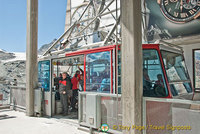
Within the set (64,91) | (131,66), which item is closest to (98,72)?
(131,66)

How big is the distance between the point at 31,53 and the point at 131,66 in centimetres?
461

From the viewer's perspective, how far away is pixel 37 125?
5445 millimetres

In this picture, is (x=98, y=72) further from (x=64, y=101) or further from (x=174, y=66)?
(x=64, y=101)

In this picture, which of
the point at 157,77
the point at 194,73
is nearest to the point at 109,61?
the point at 157,77

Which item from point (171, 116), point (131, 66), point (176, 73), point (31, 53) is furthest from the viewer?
point (31, 53)

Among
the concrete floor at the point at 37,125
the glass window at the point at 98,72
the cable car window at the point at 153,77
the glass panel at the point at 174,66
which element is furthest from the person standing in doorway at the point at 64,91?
the glass panel at the point at 174,66

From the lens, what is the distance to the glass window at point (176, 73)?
14.0ft

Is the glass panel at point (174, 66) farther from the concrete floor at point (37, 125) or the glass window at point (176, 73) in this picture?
the concrete floor at point (37, 125)

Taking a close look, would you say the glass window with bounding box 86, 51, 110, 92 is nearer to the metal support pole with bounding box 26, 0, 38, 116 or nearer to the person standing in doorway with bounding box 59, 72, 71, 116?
the person standing in doorway with bounding box 59, 72, 71, 116

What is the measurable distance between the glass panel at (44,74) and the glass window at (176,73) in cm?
422

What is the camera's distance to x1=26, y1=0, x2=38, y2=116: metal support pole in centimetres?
670

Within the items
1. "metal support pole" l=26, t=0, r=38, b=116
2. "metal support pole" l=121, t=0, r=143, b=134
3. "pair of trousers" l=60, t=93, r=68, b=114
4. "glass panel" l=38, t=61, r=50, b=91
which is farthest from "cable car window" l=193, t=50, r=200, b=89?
"metal support pole" l=26, t=0, r=38, b=116

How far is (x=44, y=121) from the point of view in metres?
5.91

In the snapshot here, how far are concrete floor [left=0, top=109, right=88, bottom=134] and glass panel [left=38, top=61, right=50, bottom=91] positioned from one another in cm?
122
